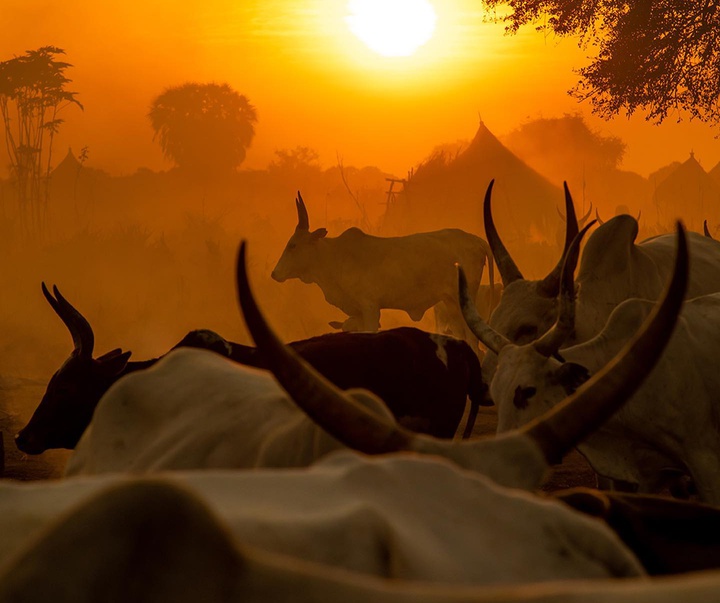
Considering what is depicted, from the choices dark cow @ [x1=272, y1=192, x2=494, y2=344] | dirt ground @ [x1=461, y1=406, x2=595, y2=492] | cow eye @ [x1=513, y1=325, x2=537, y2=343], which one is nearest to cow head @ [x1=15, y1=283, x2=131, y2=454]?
cow eye @ [x1=513, y1=325, x2=537, y2=343]

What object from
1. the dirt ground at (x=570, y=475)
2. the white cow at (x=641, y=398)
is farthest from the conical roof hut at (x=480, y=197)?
the white cow at (x=641, y=398)

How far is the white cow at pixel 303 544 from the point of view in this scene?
110 centimetres

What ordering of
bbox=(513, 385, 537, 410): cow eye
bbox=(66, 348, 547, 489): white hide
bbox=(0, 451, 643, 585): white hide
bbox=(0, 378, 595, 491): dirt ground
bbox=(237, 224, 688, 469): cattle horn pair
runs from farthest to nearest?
1. bbox=(0, 378, 595, 491): dirt ground
2. bbox=(513, 385, 537, 410): cow eye
3. bbox=(66, 348, 547, 489): white hide
4. bbox=(237, 224, 688, 469): cattle horn pair
5. bbox=(0, 451, 643, 585): white hide

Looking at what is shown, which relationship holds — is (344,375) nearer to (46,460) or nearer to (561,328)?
(561,328)

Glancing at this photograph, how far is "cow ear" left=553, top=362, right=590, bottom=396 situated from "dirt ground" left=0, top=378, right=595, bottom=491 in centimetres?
248

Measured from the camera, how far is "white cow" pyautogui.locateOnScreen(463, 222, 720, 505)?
5016mm

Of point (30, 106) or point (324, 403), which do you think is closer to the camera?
point (324, 403)

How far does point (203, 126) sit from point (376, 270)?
30.9 metres

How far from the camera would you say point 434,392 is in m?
6.55

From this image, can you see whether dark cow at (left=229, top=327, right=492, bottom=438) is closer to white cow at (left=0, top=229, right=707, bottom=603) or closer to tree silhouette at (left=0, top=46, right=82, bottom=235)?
white cow at (left=0, top=229, right=707, bottom=603)

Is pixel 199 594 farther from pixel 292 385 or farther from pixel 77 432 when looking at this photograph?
pixel 77 432

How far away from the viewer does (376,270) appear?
50.5 feet

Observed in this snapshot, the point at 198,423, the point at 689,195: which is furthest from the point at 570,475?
the point at 689,195

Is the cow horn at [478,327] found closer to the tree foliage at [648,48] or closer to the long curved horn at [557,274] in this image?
the long curved horn at [557,274]
